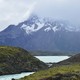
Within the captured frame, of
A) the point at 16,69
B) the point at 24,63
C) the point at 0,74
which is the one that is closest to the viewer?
the point at 0,74

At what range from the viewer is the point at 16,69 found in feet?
616

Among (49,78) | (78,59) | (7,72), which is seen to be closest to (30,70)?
(7,72)

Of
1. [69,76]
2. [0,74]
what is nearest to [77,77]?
[69,76]

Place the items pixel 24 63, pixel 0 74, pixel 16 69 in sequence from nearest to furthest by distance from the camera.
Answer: pixel 0 74, pixel 16 69, pixel 24 63

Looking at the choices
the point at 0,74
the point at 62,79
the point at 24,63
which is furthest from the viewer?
the point at 24,63

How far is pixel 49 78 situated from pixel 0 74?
84.7 meters

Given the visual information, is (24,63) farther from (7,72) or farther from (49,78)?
(49,78)

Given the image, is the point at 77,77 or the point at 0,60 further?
the point at 0,60

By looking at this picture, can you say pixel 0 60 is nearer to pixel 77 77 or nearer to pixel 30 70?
pixel 30 70

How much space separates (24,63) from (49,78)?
354ft

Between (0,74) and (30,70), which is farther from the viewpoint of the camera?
(30,70)

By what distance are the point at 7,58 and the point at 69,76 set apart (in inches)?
4262

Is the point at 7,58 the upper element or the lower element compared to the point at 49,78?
upper

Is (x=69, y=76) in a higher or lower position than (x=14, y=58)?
lower
